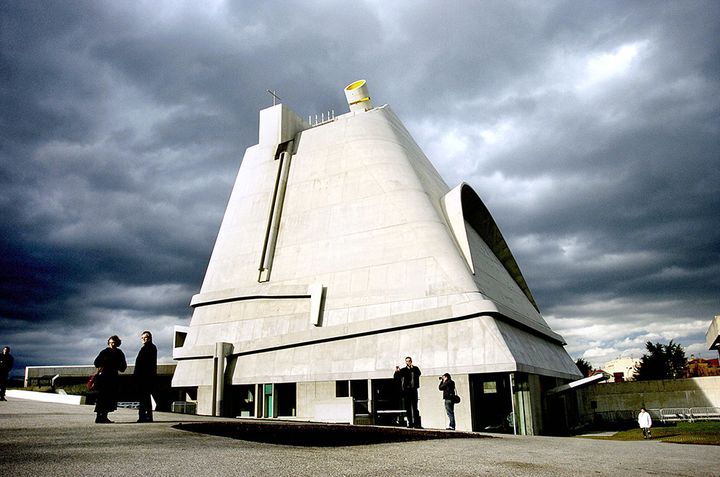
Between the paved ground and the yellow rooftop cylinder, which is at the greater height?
the yellow rooftop cylinder

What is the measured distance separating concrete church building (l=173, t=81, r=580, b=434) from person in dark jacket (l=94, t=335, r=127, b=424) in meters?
7.97

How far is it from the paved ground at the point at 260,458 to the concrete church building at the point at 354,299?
30.0 feet

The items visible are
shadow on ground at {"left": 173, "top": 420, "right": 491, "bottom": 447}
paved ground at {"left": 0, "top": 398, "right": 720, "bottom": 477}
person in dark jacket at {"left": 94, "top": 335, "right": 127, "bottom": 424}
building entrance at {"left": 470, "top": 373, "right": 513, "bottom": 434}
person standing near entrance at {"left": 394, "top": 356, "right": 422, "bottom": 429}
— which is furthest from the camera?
building entrance at {"left": 470, "top": 373, "right": 513, "bottom": 434}

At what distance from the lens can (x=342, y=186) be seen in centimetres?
2866

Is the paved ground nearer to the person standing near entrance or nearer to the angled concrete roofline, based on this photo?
the person standing near entrance

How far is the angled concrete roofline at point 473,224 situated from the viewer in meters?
26.7

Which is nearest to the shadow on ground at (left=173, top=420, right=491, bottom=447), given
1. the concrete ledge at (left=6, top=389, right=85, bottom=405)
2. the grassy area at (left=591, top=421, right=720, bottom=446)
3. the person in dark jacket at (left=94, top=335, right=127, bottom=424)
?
the person in dark jacket at (left=94, top=335, right=127, bottom=424)

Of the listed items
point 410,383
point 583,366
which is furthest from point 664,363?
point 410,383

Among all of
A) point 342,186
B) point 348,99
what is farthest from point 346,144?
point 348,99

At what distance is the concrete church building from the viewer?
21406 millimetres

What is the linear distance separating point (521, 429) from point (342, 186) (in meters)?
15.0

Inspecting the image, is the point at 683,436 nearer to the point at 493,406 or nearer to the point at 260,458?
the point at 493,406

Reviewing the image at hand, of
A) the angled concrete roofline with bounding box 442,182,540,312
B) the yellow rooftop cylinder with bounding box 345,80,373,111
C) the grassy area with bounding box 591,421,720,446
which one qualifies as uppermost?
the yellow rooftop cylinder with bounding box 345,80,373,111

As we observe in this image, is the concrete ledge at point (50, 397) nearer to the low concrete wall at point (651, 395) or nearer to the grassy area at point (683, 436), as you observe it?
the grassy area at point (683, 436)
